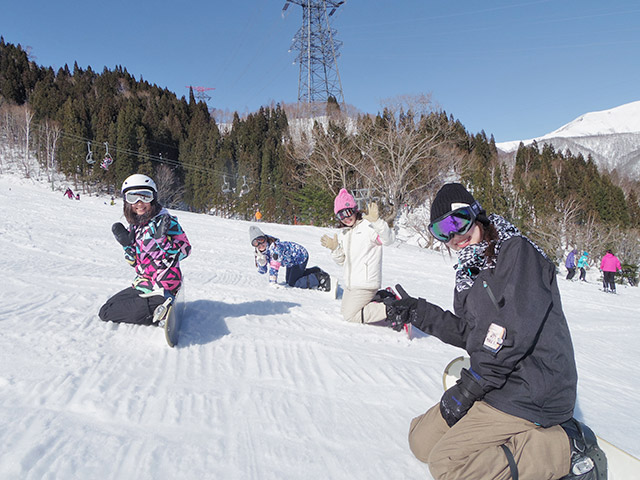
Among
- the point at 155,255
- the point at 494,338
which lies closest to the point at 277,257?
the point at 155,255

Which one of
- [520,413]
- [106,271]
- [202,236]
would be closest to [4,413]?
[520,413]

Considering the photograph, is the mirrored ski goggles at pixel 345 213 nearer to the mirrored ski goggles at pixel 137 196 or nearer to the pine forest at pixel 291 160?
the mirrored ski goggles at pixel 137 196

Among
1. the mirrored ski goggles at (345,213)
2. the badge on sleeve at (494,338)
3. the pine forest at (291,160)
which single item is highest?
the pine forest at (291,160)

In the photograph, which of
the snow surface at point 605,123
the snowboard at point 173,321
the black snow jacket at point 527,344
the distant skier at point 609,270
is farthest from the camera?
the snow surface at point 605,123

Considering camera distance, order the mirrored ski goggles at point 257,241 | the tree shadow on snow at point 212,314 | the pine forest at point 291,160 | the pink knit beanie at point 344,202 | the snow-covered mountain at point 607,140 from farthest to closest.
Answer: the snow-covered mountain at point 607,140 < the pine forest at point 291,160 < the mirrored ski goggles at point 257,241 < the pink knit beanie at point 344,202 < the tree shadow on snow at point 212,314

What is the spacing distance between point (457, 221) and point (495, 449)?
41.8 inches

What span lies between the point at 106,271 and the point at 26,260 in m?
1.35

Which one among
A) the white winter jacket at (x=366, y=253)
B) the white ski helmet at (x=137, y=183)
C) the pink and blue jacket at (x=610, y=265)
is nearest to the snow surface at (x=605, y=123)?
the pink and blue jacket at (x=610, y=265)

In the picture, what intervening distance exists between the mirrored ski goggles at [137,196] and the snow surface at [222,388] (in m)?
1.14

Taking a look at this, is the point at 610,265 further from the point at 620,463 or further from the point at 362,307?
the point at 620,463

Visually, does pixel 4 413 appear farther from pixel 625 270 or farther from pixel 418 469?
pixel 625 270

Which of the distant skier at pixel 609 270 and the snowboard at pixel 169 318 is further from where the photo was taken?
the distant skier at pixel 609 270

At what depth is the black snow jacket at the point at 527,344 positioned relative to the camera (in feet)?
5.20

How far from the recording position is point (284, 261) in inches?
252
